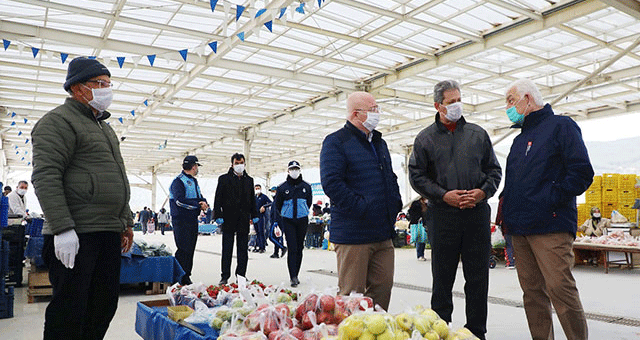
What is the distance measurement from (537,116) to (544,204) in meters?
0.52

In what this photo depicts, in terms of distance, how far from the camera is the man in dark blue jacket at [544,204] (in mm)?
2570

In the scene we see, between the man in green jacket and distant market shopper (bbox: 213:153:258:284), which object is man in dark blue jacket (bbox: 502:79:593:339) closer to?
the man in green jacket

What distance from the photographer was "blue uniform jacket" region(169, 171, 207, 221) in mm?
5496

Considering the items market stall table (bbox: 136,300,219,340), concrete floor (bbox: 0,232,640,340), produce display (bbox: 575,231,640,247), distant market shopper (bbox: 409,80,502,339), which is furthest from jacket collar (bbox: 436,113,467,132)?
produce display (bbox: 575,231,640,247)

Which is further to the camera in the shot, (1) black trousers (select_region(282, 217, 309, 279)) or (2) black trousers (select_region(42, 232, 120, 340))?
(1) black trousers (select_region(282, 217, 309, 279))

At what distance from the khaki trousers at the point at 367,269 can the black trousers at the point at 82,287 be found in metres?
1.17

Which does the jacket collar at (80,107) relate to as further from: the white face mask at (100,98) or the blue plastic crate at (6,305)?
the blue plastic crate at (6,305)

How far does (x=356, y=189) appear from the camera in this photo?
2.72 metres

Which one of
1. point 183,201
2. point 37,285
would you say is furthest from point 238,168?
point 37,285

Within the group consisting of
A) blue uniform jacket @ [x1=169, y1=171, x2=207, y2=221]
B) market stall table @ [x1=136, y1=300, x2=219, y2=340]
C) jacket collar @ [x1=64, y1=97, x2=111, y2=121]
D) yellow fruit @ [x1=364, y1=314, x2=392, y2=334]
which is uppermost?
jacket collar @ [x1=64, y1=97, x2=111, y2=121]

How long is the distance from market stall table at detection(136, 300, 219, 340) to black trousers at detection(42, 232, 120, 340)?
378 mm

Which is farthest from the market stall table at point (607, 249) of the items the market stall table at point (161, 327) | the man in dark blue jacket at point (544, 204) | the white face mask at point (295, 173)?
the market stall table at point (161, 327)

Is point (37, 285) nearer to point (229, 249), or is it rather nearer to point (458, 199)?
point (229, 249)

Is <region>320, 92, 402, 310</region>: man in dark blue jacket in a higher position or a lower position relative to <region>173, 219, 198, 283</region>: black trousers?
higher
